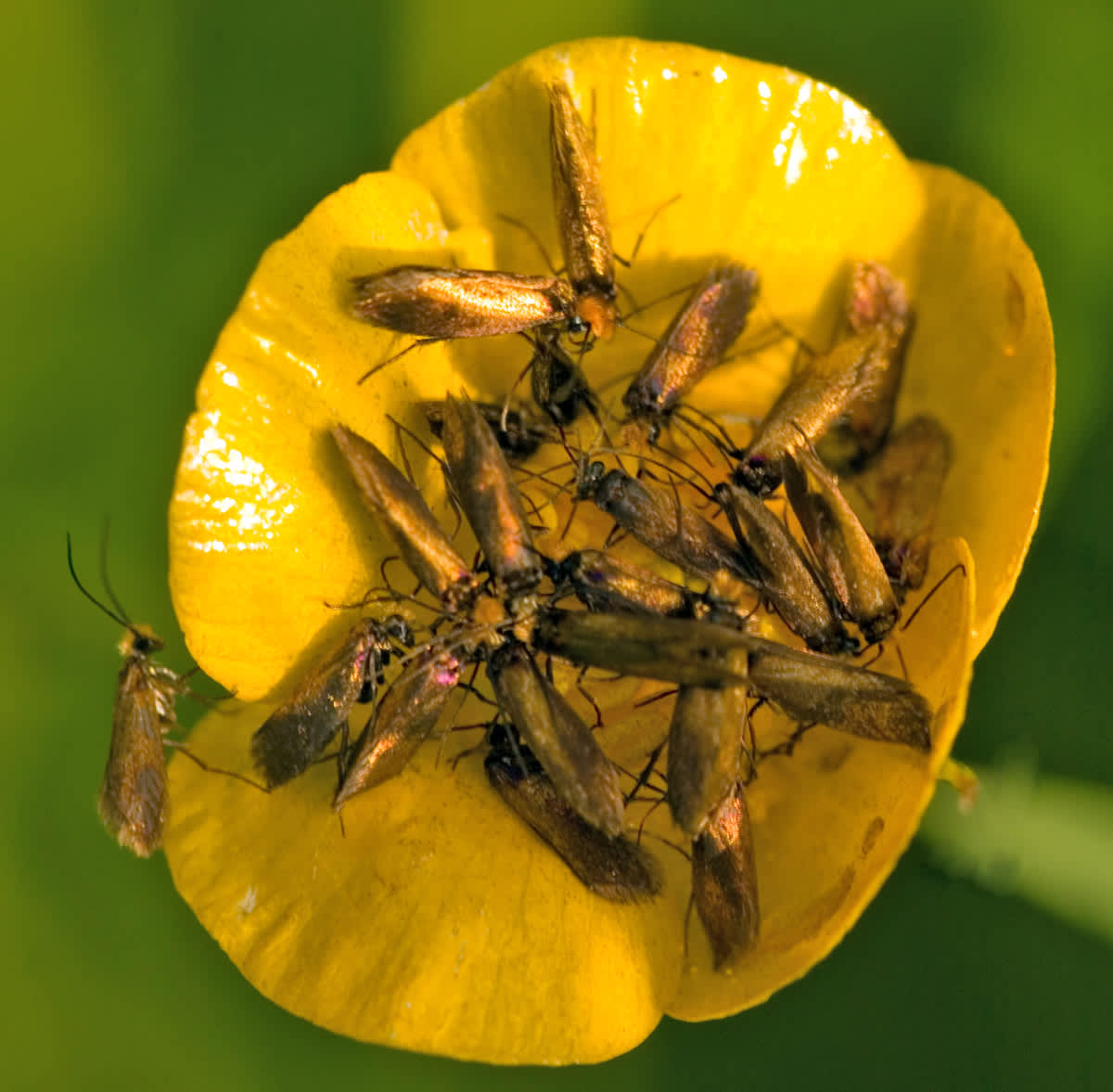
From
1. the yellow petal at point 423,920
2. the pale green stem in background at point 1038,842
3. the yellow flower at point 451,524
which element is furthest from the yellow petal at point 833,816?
the pale green stem in background at point 1038,842

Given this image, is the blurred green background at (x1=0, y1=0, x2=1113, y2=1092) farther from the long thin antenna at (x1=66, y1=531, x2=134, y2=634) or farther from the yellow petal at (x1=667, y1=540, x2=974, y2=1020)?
the yellow petal at (x1=667, y1=540, x2=974, y2=1020)

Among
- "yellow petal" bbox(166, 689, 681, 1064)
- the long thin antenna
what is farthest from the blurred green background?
"yellow petal" bbox(166, 689, 681, 1064)

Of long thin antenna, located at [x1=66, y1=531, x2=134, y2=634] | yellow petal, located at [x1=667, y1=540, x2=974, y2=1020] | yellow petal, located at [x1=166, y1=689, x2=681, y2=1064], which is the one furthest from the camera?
long thin antenna, located at [x1=66, y1=531, x2=134, y2=634]

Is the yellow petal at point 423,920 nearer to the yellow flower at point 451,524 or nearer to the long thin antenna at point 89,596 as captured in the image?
the yellow flower at point 451,524

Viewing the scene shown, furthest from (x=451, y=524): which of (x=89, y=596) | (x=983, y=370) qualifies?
(x=983, y=370)

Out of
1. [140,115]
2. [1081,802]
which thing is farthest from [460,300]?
[1081,802]

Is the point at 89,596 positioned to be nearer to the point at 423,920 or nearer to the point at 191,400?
the point at 191,400

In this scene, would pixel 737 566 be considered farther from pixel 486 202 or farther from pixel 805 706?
pixel 486 202
